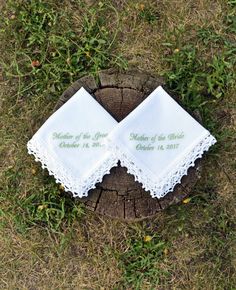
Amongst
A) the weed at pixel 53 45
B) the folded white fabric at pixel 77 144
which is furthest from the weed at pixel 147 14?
the folded white fabric at pixel 77 144

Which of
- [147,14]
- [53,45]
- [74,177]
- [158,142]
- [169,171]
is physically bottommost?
[169,171]

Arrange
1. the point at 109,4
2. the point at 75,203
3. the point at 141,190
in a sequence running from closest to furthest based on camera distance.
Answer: the point at 141,190, the point at 75,203, the point at 109,4

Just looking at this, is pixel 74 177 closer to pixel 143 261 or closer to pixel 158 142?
pixel 158 142

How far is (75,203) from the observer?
3.13 metres

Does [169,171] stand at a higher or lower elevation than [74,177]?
lower

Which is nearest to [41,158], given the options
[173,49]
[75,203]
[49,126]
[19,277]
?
[49,126]

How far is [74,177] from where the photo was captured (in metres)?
2.83

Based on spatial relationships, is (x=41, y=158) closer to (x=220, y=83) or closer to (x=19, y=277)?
(x=19, y=277)

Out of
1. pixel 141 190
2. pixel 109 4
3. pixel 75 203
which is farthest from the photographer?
pixel 109 4

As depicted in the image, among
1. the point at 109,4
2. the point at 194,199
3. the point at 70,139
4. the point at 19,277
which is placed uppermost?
the point at 109,4

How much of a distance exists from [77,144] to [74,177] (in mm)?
186

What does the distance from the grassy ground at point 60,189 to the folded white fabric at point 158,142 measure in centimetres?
33

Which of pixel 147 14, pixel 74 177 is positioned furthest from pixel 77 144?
pixel 147 14

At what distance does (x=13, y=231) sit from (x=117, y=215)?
747 millimetres
